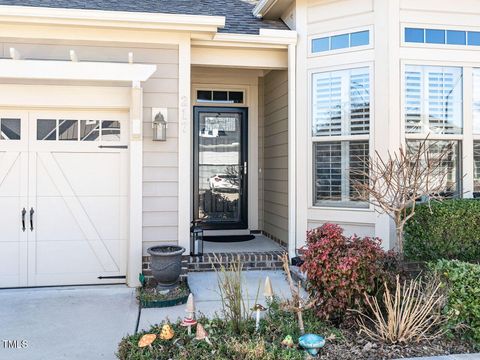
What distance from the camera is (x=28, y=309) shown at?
4555 mm

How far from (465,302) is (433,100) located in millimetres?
2972

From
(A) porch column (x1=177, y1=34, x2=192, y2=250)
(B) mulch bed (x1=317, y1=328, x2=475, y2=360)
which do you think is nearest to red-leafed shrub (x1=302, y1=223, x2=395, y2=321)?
(B) mulch bed (x1=317, y1=328, x2=475, y2=360)

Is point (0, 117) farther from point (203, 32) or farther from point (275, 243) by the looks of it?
point (275, 243)

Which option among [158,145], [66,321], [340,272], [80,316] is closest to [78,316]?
[80,316]

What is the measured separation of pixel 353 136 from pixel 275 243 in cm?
220

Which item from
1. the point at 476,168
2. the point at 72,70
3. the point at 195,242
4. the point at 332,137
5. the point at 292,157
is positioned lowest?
the point at 195,242

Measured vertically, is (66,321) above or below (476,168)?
below

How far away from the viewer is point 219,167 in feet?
25.3

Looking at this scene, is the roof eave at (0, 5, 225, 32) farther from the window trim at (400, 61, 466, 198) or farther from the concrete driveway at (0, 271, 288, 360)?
the concrete driveway at (0, 271, 288, 360)

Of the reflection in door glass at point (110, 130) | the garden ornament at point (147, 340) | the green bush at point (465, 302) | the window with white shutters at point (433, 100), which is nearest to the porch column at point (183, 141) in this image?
the reflection in door glass at point (110, 130)

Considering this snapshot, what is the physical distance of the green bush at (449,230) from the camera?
4.89 metres

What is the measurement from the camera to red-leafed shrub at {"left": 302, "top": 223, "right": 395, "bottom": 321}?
11.7 feet

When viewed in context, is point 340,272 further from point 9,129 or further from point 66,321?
point 9,129

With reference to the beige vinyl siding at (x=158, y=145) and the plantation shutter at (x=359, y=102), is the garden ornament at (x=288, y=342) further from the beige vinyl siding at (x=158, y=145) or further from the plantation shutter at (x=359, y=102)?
the plantation shutter at (x=359, y=102)
